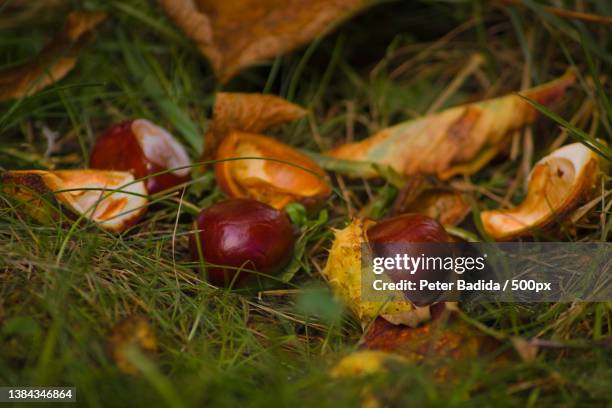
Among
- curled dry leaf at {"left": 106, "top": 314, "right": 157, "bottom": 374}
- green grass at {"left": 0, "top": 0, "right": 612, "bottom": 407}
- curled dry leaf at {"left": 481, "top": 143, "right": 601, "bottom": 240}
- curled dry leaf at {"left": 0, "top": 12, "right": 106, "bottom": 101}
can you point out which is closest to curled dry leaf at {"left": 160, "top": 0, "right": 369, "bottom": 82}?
green grass at {"left": 0, "top": 0, "right": 612, "bottom": 407}

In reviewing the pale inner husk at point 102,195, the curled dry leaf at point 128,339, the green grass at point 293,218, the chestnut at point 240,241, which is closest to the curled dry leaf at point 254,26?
the green grass at point 293,218

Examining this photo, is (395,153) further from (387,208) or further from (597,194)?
(597,194)

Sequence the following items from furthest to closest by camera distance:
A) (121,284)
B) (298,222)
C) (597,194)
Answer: (298,222), (597,194), (121,284)

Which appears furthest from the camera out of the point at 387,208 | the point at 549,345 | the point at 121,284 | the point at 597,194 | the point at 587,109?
the point at 587,109

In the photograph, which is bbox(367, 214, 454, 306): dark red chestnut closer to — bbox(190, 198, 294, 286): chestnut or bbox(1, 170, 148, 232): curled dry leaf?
bbox(190, 198, 294, 286): chestnut

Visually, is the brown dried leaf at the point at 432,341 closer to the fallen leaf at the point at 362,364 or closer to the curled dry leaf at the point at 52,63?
the fallen leaf at the point at 362,364

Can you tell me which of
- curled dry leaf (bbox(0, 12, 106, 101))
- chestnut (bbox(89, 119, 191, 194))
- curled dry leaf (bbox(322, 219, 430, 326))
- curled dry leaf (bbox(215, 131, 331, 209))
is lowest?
curled dry leaf (bbox(322, 219, 430, 326))

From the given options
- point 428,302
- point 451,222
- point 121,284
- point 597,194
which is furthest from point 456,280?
point 121,284
